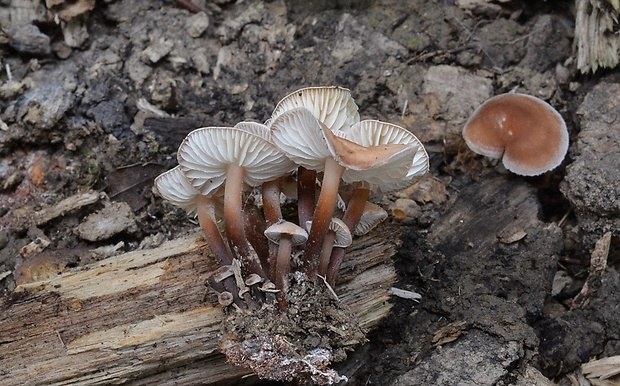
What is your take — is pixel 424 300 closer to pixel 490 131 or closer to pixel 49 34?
pixel 490 131

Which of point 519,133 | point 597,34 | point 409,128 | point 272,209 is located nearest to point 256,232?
point 272,209

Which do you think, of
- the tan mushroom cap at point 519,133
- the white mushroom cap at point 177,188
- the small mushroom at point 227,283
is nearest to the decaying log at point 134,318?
the small mushroom at point 227,283

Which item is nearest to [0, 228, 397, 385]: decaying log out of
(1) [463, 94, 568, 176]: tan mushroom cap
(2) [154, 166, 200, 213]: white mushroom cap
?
(2) [154, 166, 200, 213]: white mushroom cap

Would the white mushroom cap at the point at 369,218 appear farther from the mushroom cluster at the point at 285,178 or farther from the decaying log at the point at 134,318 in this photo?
the decaying log at the point at 134,318

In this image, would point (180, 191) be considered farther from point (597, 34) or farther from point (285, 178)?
point (597, 34)

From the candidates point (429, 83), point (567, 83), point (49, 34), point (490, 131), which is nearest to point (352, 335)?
point (490, 131)

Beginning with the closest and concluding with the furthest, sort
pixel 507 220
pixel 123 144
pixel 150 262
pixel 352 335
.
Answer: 1. pixel 352 335
2. pixel 150 262
3. pixel 507 220
4. pixel 123 144
